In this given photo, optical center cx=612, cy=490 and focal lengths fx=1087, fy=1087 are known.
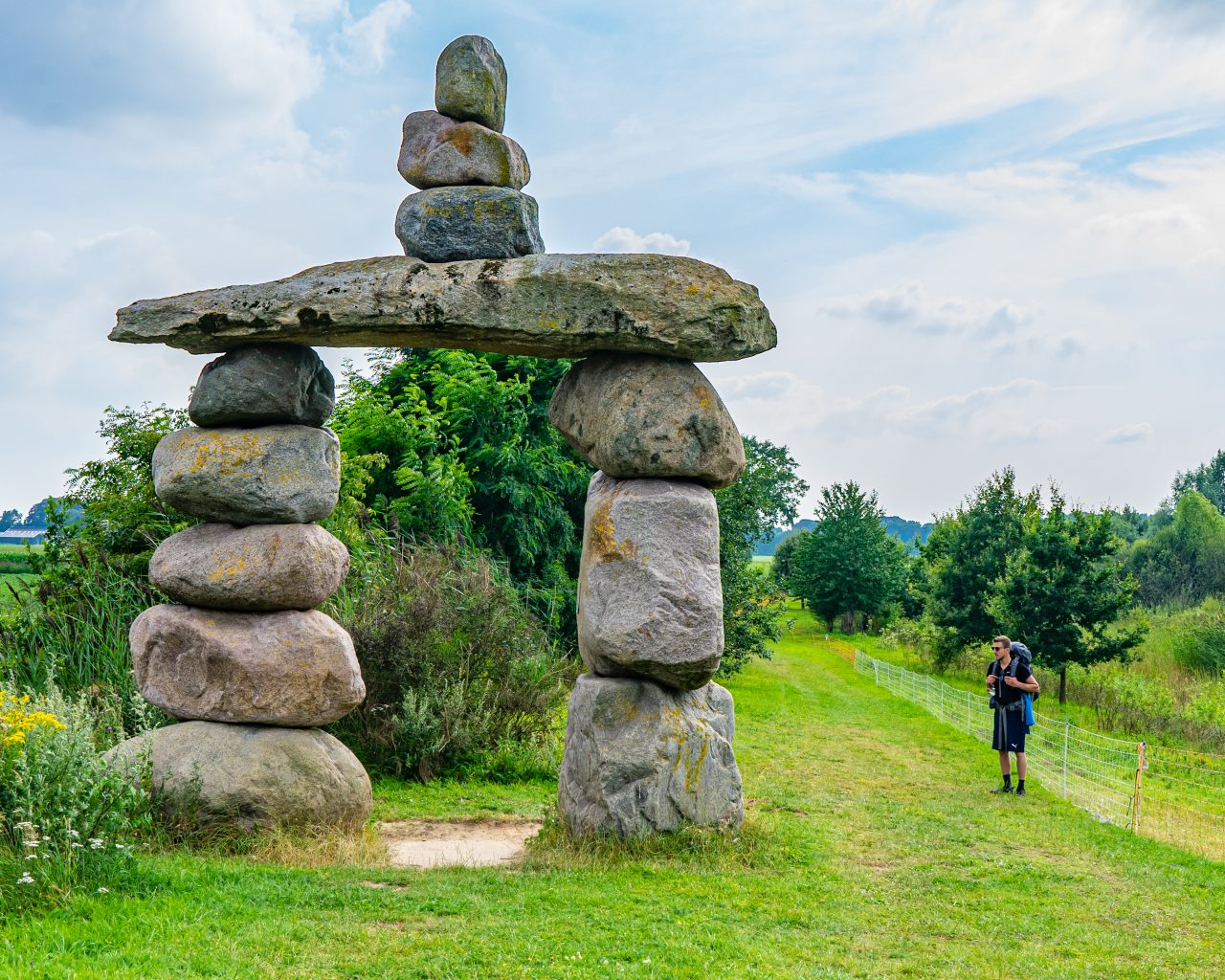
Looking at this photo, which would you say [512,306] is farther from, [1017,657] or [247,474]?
[1017,657]

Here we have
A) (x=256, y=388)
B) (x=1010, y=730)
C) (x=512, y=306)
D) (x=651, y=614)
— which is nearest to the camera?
(x=651, y=614)

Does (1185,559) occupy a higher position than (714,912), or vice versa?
(1185,559)

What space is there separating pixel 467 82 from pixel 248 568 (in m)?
4.91

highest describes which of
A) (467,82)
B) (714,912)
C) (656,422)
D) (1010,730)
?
(467,82)

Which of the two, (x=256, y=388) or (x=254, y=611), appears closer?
(x=256, y=388)

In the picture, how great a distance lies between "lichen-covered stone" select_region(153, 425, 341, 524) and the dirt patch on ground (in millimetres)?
3139

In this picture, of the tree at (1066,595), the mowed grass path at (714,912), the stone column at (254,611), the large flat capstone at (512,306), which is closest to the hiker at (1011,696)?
the mowed grass path at (714,912)

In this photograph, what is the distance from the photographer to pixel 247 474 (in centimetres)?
962

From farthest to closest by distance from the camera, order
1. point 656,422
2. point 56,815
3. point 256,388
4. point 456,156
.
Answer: point 456,156 < point 256,388 < point 656,422 < point 56,815

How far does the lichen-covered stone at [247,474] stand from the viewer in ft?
31.6

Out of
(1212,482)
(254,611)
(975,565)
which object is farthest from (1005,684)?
(1212,482)

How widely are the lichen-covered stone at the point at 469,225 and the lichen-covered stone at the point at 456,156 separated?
30 cm

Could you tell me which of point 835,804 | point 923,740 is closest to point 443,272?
point 835,804

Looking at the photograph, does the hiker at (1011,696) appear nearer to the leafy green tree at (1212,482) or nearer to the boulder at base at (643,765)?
the boulder at base at (643,765)
